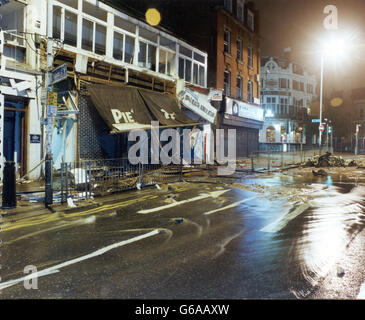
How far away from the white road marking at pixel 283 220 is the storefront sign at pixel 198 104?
13130 millimetres

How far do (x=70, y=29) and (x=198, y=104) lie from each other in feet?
33.2

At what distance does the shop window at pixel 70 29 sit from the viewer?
14680mm

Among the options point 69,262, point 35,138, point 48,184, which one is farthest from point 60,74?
point 69,262

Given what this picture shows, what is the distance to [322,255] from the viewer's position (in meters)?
5.27

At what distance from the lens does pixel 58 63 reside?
13.7 metres

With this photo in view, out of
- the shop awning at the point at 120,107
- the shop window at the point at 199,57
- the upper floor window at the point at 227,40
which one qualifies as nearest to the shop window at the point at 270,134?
the upper floor window at the point at 227,40

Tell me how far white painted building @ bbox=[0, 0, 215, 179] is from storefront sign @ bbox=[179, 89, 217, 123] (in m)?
3.24

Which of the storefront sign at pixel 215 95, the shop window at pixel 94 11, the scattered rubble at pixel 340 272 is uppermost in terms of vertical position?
the shop window at pixel 94 11

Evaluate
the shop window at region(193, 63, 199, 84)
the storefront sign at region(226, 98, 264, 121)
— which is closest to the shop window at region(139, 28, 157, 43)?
the shop window at region(193, 63, 199, 84)

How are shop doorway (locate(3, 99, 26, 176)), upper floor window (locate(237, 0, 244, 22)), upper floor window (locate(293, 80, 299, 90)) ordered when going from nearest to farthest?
1. shop doorway (locate(3, 99, 26, 176))
2. upper floor window (locate(237, 0, 244, 22))
3. upper floor window (locate(293, 80, 299, 90))

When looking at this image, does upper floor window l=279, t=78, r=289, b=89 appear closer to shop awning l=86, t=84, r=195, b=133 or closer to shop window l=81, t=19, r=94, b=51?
shop awning l=86, t=84, r=195, b=133

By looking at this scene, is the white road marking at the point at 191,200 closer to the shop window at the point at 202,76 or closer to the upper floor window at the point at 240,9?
the shop window at the point at 202,76

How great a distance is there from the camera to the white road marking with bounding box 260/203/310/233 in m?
6.98
